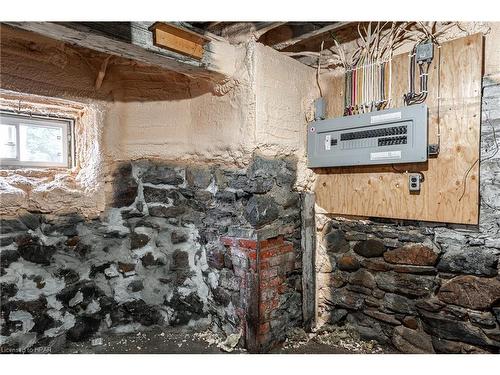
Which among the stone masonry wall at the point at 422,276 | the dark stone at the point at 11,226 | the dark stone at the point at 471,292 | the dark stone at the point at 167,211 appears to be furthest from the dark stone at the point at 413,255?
the dark stone at the point at 11,226

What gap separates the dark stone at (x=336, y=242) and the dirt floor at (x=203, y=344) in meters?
0.50

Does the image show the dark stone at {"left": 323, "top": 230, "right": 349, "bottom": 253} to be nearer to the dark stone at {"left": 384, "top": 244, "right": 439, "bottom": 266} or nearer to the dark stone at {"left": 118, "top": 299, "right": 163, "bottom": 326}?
the dark stone at {"left": 384, "top": 244, "right": 439, "bottom": 266}

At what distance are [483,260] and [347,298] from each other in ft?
2.51

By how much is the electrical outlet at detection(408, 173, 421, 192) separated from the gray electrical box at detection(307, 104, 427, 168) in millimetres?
101

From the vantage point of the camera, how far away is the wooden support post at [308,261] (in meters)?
1.87

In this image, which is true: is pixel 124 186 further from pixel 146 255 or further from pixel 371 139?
pixel 371 139

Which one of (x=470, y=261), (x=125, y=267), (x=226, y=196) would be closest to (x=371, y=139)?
(x=470, y=261)

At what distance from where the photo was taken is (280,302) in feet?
5.70

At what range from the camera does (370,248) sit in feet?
5.75

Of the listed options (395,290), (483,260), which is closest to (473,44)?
(483,260)

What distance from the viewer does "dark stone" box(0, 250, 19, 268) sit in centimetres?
156

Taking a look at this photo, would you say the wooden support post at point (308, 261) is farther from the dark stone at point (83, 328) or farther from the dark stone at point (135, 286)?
the dark stone at point (83, 328)

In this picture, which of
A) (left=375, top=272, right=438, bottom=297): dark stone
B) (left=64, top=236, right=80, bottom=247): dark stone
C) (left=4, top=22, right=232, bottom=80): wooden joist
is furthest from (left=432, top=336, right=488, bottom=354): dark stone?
(left=64, top=236, right=80, bottom=247): dark stone

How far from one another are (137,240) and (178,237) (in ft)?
0.88
